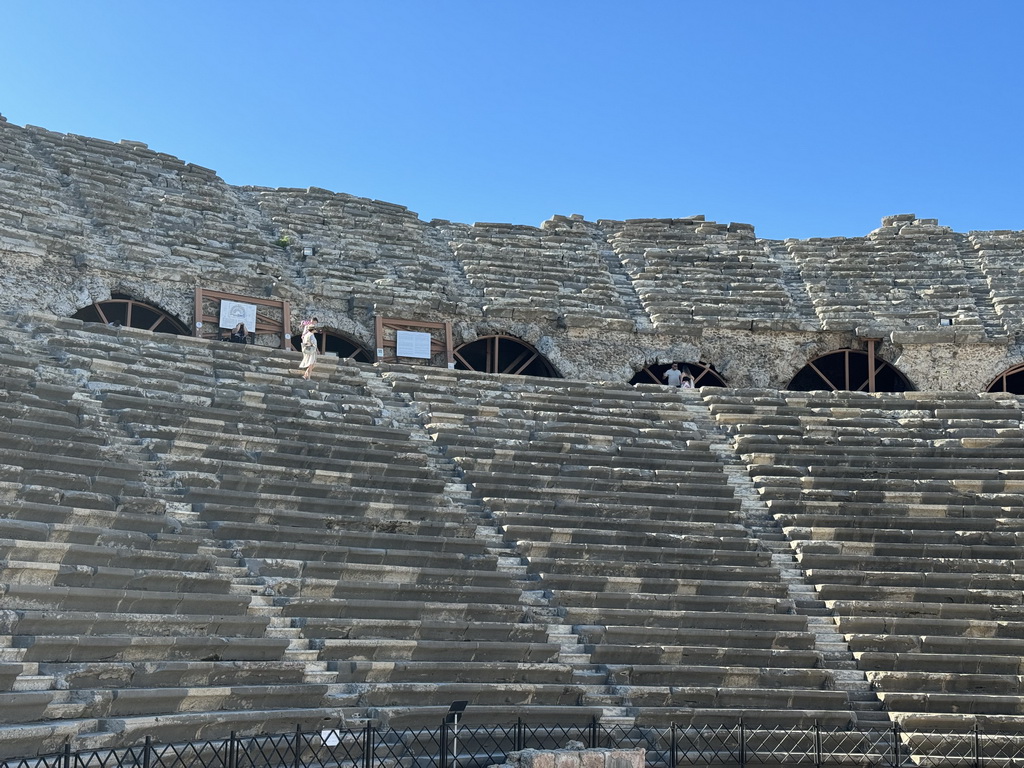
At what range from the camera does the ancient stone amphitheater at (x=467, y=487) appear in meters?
10.5

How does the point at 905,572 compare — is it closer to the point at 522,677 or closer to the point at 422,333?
the point at 522,677

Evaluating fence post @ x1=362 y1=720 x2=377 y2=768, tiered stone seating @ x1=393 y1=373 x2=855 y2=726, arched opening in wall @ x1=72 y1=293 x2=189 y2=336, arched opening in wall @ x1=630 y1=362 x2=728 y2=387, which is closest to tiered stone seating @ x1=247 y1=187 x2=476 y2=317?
arched opening in wall @ x1=72 y1=293 x2=189 y2=336

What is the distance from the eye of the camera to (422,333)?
21.3 metres

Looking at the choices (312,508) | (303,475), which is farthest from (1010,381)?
(312,508)

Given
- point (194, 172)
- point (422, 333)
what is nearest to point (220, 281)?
point (422, 333)

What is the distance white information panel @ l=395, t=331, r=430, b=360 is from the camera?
21.0m

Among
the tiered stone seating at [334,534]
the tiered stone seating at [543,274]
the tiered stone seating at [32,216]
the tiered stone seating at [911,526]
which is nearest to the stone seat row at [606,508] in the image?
the tiered stone seating at [334,534]

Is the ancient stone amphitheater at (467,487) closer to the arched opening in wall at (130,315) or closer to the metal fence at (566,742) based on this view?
the arched opening in wall at (130,315)

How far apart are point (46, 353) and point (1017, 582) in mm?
12350

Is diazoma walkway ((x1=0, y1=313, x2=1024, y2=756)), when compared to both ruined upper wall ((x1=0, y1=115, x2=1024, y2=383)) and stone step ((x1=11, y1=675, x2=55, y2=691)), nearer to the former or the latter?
stone step ((x1=11, y1=675, x2=55, y2=691))

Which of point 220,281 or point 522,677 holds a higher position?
point 220,281

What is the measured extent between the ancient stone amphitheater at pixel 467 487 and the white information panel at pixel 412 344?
0.24 meters

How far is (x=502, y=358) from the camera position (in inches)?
913

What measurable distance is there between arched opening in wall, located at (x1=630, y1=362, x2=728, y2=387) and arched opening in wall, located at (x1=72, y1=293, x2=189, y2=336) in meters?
8.64
